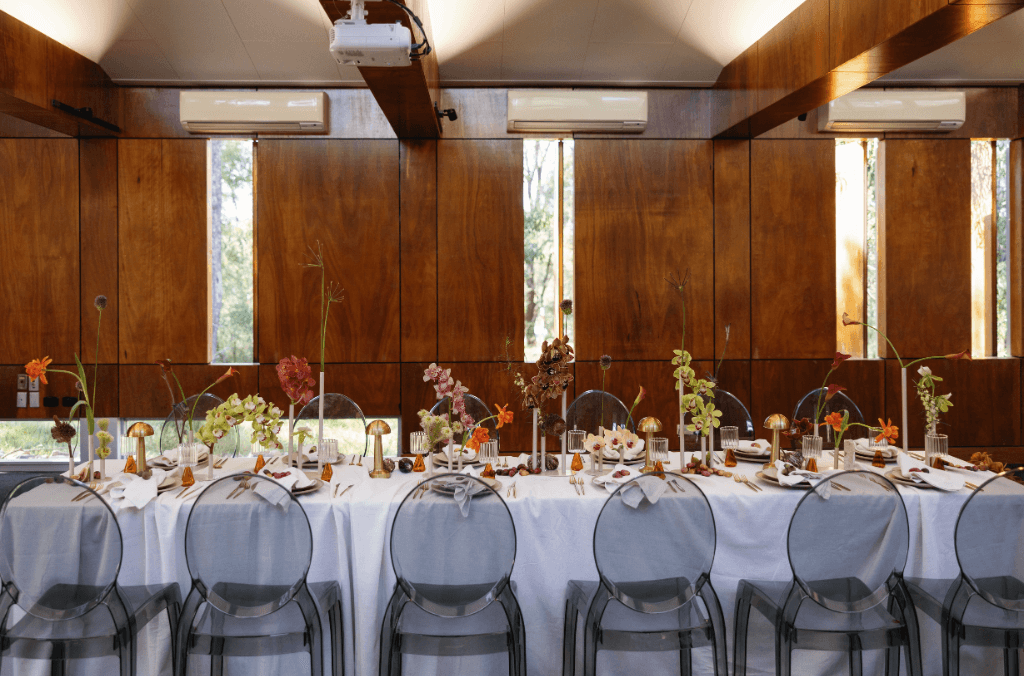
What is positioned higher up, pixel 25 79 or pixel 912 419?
pixel 25 79

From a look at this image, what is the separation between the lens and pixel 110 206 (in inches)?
173

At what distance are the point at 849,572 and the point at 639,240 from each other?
3025 mm

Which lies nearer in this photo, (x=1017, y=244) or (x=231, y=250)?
(x=231, y=250)

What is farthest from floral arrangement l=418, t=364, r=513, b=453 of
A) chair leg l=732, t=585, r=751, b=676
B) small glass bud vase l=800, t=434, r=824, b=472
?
small glass bud vase l=800, t=434, r=824, b=472

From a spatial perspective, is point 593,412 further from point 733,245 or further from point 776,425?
point 733,245

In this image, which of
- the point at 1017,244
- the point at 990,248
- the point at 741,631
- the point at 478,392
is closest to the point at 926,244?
the point at 990,248

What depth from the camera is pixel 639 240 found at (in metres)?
4.54

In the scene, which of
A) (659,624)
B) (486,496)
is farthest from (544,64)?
(659,624)

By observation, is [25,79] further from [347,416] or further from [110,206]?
[347,416]

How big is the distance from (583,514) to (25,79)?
150 inches

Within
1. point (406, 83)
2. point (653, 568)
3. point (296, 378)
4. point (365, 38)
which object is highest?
point (406, 83)

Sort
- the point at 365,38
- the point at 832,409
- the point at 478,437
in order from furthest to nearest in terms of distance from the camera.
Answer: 1. the point at 832,409
2. the point at 478,437
3. the point at 365,38

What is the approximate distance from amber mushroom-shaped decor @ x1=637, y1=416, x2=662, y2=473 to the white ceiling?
245 centimetres

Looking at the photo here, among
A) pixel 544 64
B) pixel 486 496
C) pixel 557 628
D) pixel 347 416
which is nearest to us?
pixel 486 496
